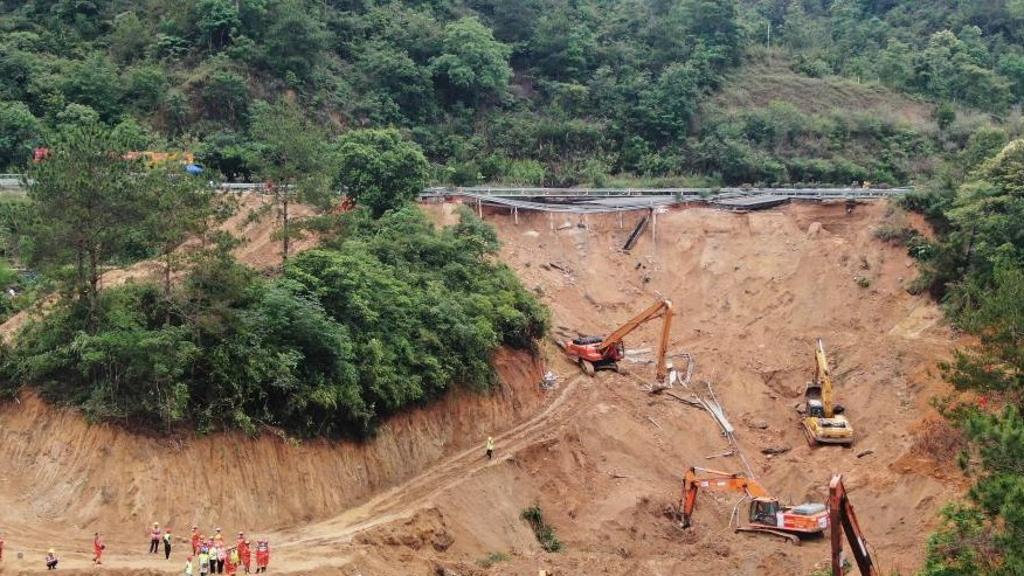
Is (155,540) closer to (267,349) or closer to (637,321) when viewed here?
(267,349)

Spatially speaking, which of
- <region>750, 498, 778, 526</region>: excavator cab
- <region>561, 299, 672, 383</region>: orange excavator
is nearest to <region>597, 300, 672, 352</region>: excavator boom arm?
<region>561, 299, 672, 383</region>: orange excavator

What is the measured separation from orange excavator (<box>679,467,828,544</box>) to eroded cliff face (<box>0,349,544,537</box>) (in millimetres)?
10920

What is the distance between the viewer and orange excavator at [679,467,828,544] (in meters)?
40.0

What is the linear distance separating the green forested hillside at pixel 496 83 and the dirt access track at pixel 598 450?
1196 centimetres

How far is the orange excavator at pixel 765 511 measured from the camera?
40.0 m

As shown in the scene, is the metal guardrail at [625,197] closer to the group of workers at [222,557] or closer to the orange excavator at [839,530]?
the group of workers at [222,557]

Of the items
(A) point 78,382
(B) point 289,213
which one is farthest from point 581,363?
(A) point 78,382

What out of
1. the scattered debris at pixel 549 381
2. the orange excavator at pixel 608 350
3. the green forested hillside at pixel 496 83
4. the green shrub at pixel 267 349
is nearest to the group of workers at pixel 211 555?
the green shrub at pixel 267 349

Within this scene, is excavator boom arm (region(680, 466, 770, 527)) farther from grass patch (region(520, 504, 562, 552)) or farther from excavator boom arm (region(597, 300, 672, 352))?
excavator boom arm (region(597, 300, 672, 352))

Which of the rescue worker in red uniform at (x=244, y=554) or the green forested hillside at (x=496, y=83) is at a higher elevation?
the green forested hillside at (x=496, y=83)

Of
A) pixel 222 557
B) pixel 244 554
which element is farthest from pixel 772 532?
pixel 222 557

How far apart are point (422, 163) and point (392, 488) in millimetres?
18815

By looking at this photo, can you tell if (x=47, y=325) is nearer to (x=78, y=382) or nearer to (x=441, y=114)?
(x=78, y=382)

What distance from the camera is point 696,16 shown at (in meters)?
85.6
